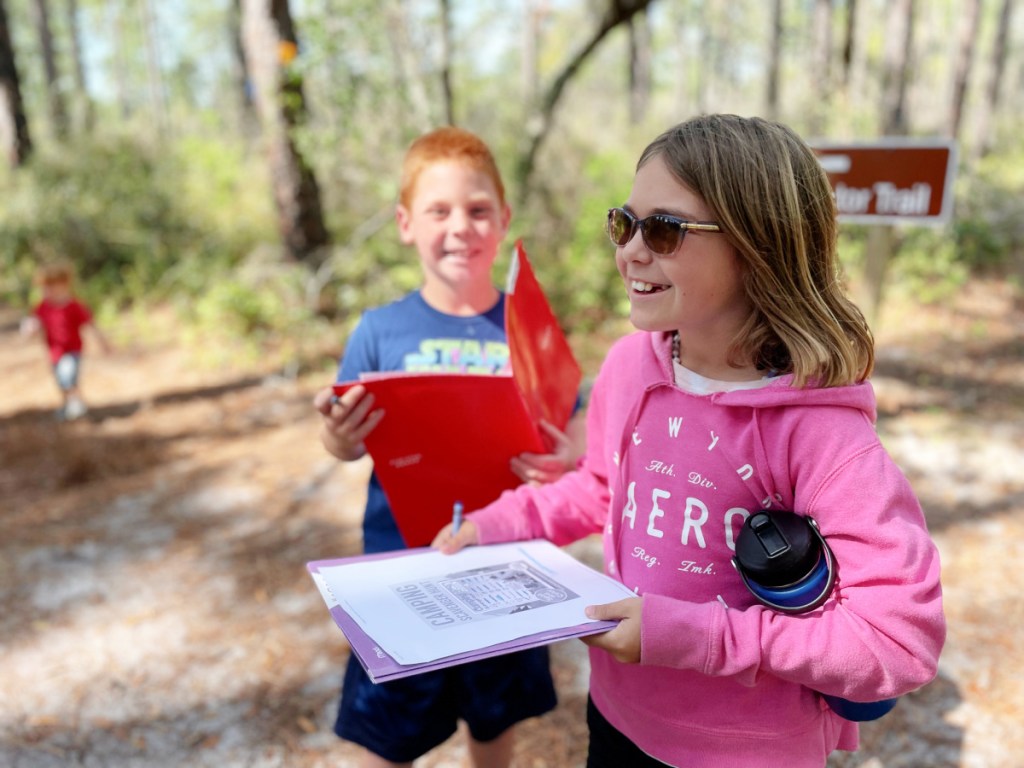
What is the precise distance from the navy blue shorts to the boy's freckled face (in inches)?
40.2

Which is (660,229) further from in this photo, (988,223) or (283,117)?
(988,223)

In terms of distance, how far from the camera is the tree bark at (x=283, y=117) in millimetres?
6980

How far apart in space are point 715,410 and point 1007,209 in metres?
10.7

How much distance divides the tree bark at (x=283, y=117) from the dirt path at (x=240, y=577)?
5.83 ft

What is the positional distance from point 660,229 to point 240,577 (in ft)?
11.0

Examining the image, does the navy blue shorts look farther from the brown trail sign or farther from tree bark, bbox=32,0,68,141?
tree bark, bbox=32,0,68,141

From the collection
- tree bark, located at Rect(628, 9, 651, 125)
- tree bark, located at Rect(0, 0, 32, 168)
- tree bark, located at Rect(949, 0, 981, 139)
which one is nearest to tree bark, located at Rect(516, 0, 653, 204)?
tree bark, located at Rect(949, 0, 981, 139)

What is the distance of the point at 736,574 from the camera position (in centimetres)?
128

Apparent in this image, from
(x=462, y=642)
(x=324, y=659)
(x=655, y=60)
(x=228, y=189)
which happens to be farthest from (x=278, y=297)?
(x=655, y=60)

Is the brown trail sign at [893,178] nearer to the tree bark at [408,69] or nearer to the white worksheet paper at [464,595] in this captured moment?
the white worksheet paper at [464,595]

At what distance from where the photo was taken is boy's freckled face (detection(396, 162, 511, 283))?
6.43 feet

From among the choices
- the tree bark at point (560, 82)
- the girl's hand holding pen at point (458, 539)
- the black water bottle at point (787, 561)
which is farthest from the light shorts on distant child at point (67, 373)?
the black water bottle at point (787, 561)

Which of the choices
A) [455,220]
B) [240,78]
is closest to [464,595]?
[455,220]

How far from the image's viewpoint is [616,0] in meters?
6.79
